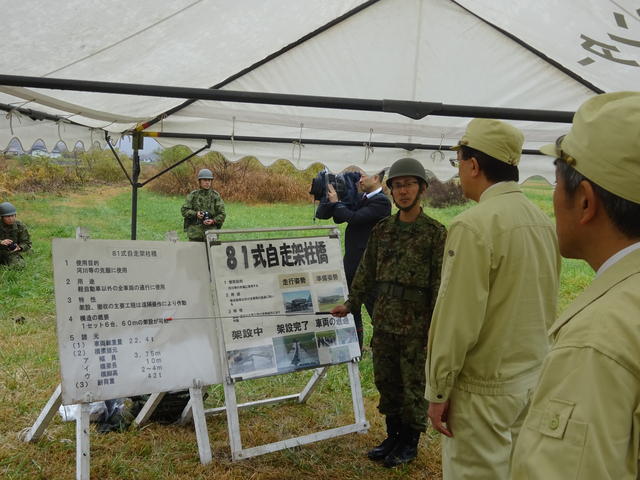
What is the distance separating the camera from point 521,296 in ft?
6.56

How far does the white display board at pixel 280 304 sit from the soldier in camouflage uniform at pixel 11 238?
7.63m

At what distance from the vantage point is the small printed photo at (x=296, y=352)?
128 inches

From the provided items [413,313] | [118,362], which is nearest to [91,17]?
[118,362]

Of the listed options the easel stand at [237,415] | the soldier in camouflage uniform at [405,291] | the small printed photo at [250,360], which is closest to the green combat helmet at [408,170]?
the soldier in camouflage uniform at [405,291]

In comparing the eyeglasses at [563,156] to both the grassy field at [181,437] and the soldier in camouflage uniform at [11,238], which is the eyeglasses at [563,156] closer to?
the grassy field at [181,437]

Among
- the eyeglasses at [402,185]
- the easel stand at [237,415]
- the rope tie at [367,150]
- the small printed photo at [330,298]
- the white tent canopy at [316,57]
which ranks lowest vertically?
the easel stand at [237,415]

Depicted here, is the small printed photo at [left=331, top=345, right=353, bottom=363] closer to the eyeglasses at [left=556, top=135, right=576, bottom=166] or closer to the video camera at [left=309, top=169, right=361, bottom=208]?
the video camera at [left=309, top=169, right=361, bottom=208]

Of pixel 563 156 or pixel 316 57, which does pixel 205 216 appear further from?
pixel 563 156

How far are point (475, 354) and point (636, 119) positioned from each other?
1326 millimetres

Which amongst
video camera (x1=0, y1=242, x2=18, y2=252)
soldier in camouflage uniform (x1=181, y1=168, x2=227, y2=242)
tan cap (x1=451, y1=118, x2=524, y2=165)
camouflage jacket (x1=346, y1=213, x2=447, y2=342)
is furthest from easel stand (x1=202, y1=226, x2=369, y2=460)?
video camera (x1=0, y1=242, x2=18, y2=252)

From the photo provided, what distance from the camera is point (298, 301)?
340cm

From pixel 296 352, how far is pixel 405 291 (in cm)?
83

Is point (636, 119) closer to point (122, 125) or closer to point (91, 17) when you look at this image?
point (91, 17)

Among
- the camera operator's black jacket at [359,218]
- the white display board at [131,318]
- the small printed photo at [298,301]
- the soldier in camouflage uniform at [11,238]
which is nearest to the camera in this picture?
the white display board at [131,318]
